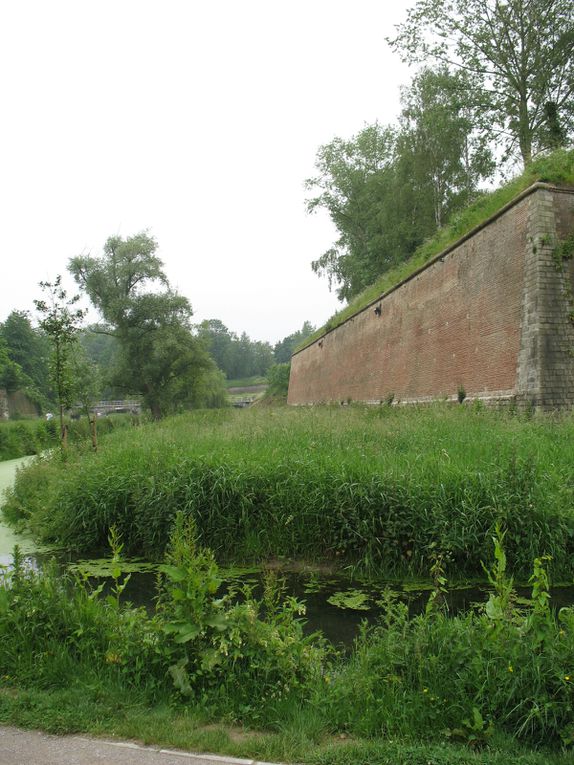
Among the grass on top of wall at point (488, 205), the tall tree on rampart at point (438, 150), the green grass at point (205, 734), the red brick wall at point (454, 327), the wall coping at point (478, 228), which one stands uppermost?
the tall tree on rampart at point (438, 150)

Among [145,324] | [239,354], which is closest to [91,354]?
[239,354]

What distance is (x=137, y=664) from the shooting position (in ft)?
9.74

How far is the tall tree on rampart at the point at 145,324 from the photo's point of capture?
31.6 meters

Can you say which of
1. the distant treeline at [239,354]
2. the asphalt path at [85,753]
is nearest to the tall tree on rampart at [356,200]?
the asphalt path at [85,753]

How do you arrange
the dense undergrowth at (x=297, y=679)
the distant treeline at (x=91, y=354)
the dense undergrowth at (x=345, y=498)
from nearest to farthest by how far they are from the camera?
the dense undergrowth at (x=297, y=679) < the dense undergrowth at (x=345, y=498) < the distant treeline at (x=91, y=354)

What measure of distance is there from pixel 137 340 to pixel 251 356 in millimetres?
74779

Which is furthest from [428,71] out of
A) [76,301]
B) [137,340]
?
[137,340]

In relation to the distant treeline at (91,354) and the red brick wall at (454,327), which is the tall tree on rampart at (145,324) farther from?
the red brick wall at (454,327)

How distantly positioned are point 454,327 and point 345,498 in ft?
30.3

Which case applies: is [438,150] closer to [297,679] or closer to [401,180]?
[401,180]

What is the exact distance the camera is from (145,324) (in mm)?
32094

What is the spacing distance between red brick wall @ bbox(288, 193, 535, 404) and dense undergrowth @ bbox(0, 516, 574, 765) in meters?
9.00

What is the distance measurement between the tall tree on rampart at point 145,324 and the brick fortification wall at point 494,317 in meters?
15.1

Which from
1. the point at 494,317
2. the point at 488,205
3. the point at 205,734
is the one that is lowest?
the point at 205,734
